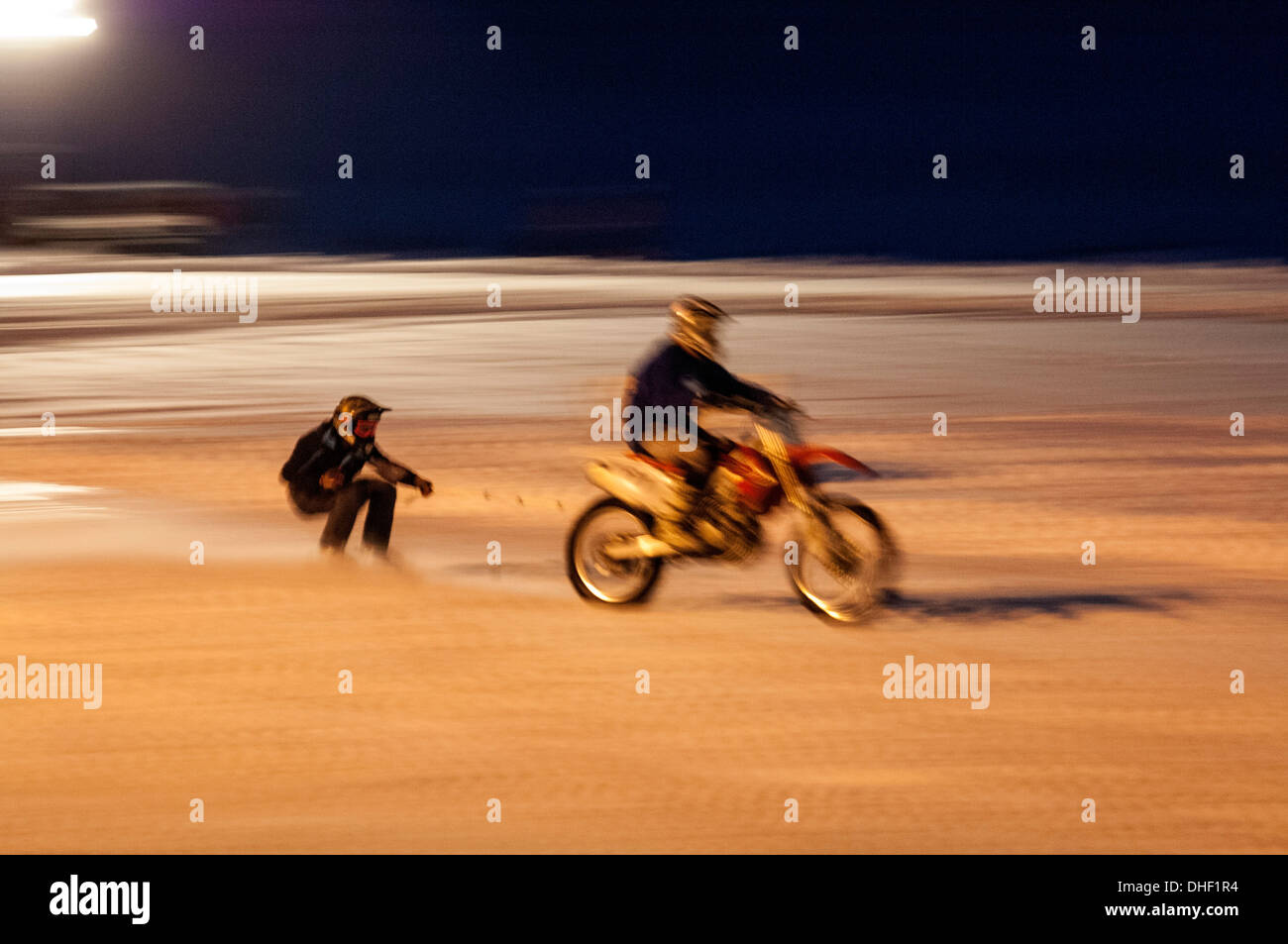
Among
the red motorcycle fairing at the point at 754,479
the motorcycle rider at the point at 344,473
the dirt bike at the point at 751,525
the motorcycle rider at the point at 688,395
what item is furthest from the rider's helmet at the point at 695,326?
the motorcycle rider at the point at 344,473

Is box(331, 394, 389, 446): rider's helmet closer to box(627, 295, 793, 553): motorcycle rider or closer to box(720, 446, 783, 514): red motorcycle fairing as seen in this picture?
box(627, 295, 793, 553): motorcycle rider

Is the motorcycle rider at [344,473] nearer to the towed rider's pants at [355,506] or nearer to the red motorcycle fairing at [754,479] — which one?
the towed rider's pants at [355,506]

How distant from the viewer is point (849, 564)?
25.7ft

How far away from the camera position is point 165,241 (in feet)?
110

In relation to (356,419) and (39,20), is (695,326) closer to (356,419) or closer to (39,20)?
(356,419)

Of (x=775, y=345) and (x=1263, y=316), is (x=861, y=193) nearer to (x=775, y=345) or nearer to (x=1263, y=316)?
(x=1263, y=316)

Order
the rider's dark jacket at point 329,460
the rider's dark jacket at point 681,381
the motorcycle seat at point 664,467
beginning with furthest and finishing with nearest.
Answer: the rider's dark jacket at point 329,460 → the motorcycle seat at point 664,467 → the rider's dark jacket at point 681,381

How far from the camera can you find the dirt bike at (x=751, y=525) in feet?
25.5

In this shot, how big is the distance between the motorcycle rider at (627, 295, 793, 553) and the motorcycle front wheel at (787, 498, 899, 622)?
1.53ft

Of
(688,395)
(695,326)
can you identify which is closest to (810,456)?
(688,395)

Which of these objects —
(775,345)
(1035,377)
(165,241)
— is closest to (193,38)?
(165,241)

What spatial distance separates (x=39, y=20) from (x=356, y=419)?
1411 inches

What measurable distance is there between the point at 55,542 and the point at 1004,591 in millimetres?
5355

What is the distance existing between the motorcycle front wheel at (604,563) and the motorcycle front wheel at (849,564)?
Answer: 73 centimetres
